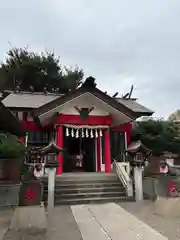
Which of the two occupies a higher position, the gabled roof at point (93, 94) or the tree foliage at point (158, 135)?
the gabled roof at point (93, 94)

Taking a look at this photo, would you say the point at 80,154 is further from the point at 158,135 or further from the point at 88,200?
the point at 88,200

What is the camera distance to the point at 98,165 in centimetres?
1391

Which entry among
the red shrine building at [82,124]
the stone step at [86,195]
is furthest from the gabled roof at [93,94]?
the stone step at [86,195]

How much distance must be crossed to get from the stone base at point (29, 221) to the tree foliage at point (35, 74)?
842 inches

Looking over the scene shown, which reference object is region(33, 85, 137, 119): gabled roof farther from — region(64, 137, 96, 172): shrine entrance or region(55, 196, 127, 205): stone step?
region(55, 196, 127, 205): stone step

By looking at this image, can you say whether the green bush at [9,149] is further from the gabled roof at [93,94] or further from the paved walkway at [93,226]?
the gabled roof at [93,94]

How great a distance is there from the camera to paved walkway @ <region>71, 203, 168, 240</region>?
188 inches

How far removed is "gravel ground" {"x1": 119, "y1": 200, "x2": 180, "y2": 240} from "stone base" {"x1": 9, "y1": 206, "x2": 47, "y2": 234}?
2468 millimetres

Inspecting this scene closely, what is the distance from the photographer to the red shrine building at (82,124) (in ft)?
40.4

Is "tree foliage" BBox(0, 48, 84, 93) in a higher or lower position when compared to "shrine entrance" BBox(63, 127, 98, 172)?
higher

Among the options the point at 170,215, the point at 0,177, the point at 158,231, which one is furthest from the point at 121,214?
the point at 0,177

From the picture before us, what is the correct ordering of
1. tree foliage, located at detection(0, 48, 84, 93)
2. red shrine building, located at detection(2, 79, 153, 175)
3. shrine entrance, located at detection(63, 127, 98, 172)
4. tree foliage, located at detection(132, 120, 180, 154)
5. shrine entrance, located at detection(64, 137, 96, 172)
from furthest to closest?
1. tree foliage, located at detection(0, 48, 84, 93)
2. tree foliage, located at detection(132, 120, 180, 154)
3. shrine entrance, located at detection(64, 137, 96, 172)
4. shrine entrance, located at detection(63, 127, 98, 172)
5. red shrine building, located at detection(2, 79, 153, 175)

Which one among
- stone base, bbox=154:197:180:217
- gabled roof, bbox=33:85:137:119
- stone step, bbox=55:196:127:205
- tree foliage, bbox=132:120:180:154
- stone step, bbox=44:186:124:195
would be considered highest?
gabled roof, bbox=33:85:137:119

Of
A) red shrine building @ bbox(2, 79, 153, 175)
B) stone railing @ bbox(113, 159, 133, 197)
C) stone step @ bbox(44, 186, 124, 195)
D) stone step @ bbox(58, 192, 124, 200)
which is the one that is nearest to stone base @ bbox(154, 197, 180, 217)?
stone railing @ bbox(113, 159, 133, 197)
